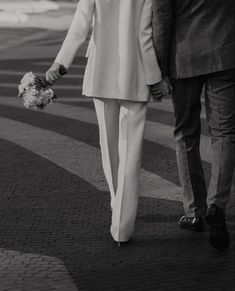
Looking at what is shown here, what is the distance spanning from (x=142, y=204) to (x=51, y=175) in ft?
3.92

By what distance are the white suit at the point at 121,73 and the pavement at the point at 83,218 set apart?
337 millimetres

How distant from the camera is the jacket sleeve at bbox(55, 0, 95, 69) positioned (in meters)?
5.71

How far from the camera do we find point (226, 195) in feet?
19.5

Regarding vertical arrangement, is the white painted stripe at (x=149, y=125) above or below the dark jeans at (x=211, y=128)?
below

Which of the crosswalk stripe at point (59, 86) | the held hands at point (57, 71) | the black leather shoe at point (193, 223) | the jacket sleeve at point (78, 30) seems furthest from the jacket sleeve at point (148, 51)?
the crosswalk stripe at point (59, 86)

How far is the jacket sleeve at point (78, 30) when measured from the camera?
571 centimetres

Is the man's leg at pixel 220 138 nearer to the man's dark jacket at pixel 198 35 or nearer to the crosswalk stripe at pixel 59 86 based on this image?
the man's dark jacket at pixel 198 35

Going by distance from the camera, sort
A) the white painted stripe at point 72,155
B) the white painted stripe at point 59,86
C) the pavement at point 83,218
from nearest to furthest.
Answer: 1. the pavement at point 83,218
2. the white painted stripe at point 72,155
3. the white painted stripe at point 59,86

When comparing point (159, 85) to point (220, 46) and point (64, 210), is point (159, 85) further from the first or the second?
point (64, 210)

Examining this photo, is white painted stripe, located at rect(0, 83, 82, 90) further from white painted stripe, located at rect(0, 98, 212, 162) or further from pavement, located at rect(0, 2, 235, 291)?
pavement, located at rect(0, 2, 235, 291)

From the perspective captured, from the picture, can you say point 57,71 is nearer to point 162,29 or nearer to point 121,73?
point 121,73

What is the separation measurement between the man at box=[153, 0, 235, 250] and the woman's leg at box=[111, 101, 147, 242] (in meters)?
0.28

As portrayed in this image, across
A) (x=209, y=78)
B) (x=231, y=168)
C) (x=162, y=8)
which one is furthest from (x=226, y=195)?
(x=162, y=8)

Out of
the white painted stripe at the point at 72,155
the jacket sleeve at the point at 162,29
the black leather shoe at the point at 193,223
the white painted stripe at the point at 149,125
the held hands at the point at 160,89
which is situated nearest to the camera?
the jacket sleeve at the point at 162,29
